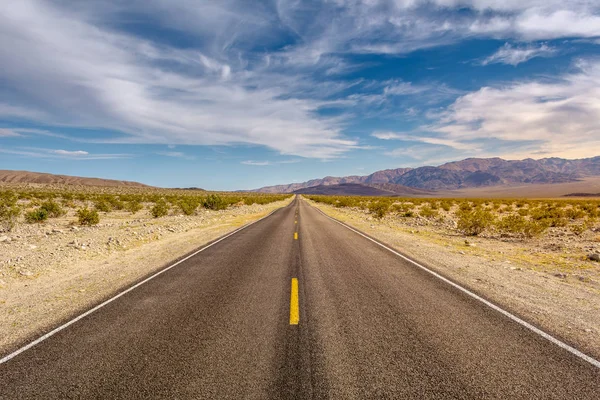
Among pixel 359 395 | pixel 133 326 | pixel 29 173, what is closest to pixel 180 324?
pixel 133 326

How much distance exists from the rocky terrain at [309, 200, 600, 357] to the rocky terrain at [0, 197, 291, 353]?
8.88 metres

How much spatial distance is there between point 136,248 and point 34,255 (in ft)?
10.8

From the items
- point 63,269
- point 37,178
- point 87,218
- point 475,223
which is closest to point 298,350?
point 63,269

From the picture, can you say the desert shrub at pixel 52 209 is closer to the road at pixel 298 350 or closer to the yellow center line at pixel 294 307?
the road at pixel 298 350

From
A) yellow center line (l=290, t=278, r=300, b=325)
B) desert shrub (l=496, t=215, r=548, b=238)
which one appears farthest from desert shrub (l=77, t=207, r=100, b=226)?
desert shrub (l=496, t=215, r=548, b=238)

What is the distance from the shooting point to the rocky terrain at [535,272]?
17.0ft

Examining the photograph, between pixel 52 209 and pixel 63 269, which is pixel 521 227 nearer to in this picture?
pixel 63 269

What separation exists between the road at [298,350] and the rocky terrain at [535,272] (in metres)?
0.81

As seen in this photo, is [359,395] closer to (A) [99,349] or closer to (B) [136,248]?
(A) [99,349]

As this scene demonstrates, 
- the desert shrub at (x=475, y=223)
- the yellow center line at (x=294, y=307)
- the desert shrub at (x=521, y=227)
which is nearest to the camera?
the yellow center line at (x=294, y=307)

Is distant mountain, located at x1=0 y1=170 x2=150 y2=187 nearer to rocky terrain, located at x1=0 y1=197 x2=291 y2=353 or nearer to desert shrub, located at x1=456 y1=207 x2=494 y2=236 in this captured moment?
rocky terrain, located at x1=0 y1=197 x2=291 y2=353

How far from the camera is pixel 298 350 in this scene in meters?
4.09

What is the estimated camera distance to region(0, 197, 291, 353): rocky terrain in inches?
221

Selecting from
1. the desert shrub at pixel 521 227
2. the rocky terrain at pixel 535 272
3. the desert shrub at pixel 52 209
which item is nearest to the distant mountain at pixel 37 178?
the desert shrub at pixel 52 209
